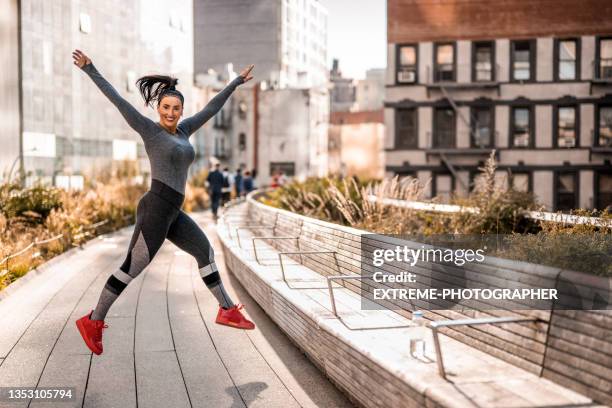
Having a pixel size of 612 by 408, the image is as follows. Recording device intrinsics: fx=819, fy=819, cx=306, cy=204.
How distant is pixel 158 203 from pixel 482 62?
32326mm

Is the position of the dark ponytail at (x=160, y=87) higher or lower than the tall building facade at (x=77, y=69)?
lower

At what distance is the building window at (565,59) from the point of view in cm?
3550

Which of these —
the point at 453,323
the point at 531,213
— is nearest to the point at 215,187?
the point at 531,213

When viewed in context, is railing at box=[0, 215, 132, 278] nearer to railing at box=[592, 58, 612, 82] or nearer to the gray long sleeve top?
the gray long sleeve top

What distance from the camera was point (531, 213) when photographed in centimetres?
1103

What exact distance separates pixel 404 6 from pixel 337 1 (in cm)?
2353

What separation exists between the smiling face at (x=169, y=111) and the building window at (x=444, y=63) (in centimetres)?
3139

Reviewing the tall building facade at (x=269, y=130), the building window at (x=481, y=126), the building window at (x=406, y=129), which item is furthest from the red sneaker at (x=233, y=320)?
the tall building facade at (x=269, y=130)

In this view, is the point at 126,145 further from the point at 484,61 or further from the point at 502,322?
the point at 502,322

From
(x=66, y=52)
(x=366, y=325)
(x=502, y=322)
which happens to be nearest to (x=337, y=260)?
(x=366, y=325)

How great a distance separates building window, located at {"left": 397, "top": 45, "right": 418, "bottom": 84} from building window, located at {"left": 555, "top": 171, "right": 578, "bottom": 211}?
304 inches

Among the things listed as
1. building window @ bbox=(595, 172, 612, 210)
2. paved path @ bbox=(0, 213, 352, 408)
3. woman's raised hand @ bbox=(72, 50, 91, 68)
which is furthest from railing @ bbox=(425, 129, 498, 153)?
woman's raised hand @ bbox=(72, 50, 91, 68)

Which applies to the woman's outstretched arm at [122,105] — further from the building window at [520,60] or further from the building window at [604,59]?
the building window at [604,59]

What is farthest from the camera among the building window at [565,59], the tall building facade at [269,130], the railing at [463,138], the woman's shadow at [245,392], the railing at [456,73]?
the tall building facade at [269,130]
